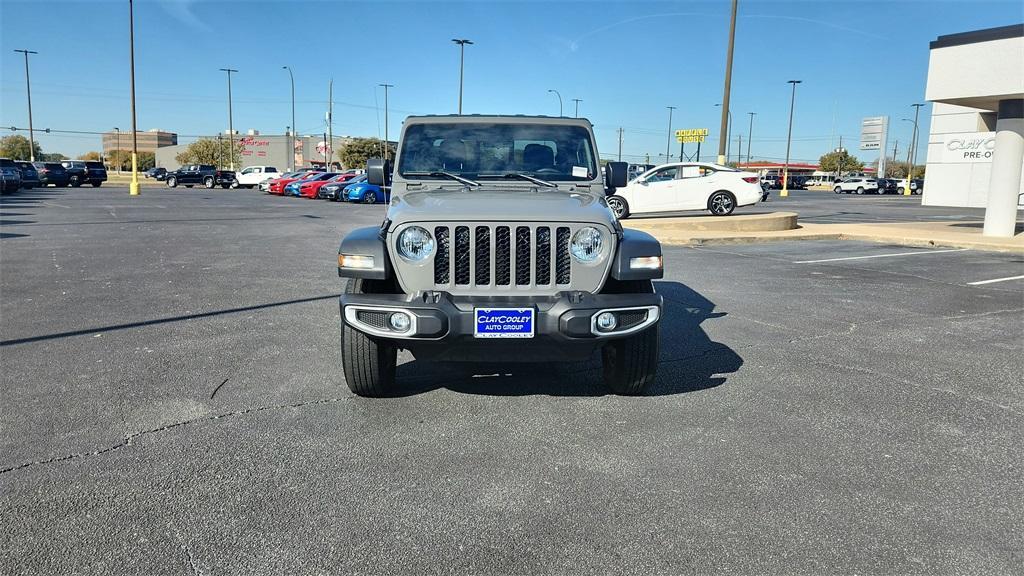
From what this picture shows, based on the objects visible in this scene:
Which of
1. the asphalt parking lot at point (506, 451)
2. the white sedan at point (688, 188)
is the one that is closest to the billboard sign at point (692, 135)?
the white sedan at point (688, 188)

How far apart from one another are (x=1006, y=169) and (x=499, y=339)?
1687cm

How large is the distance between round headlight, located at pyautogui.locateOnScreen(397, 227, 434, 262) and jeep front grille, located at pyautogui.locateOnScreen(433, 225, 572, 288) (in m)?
0.07

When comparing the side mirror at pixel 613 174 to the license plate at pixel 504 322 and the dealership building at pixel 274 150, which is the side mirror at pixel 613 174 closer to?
the license plate at pixel 504 322

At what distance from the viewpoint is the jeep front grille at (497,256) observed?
164 inches

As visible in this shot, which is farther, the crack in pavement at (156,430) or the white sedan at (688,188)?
the white sedan at (688,188)

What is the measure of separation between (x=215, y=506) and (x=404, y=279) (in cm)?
161

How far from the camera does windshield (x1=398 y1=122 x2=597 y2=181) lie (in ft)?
18.0

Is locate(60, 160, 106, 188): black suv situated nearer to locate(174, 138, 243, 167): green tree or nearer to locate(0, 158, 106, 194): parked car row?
locate(0, 158, 106, 194): parked car row

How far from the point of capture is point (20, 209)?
22391 mm

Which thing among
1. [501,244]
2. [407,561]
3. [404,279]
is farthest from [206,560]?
[501,244]

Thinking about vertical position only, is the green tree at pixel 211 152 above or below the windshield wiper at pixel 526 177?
above

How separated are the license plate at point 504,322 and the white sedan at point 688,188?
648 inches

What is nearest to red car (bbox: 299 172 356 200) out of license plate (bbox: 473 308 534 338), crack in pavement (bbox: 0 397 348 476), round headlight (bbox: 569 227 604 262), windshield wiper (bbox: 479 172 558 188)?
windshield wiper (bbox: 479 172 558 188)

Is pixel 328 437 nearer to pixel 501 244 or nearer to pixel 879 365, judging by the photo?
pixel 501 244
